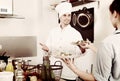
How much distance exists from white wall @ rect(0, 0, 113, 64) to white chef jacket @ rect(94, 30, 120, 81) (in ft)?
1.38

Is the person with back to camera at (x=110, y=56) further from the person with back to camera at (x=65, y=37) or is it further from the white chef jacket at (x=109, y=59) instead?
the person with back to camera at (x=65, y=37)

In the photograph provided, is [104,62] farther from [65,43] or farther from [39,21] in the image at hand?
[39,21]

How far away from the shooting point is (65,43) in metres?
1.78

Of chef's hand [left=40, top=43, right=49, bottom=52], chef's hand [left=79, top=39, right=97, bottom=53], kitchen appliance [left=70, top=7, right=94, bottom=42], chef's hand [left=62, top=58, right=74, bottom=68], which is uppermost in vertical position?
kitchen appliance [left=70, top=7, right=94, bottom=42]

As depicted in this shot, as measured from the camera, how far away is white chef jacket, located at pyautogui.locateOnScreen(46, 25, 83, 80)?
174cm

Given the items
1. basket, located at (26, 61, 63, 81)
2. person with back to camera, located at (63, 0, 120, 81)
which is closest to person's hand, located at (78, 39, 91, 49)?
basket, located at (26, 61, 63, 81)

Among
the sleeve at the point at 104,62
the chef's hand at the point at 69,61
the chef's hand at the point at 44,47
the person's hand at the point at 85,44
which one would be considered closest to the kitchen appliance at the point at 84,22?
the person's hand at the point at 85,44

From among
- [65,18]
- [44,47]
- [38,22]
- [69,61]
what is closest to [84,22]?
[65,18]

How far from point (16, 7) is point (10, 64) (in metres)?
0.88

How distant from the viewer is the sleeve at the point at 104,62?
3.97ft

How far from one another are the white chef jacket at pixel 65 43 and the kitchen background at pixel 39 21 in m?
0.11

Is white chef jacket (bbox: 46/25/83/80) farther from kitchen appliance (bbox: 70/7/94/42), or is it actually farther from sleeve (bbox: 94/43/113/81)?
sleeve (bbox: 94/43/113/81)

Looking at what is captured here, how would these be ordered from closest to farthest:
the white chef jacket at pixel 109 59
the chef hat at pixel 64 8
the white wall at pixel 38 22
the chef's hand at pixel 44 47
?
the white chef jacket at pixel 109 59 → the white wall at pixel 38 22 → the chef hat at pixel 64 8 → the chef's hand at pixel 44 47

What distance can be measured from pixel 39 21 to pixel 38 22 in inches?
0.8
